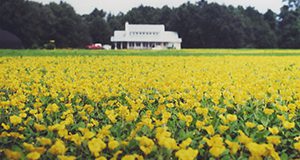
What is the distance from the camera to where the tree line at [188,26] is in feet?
174

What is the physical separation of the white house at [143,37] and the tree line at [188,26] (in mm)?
2639

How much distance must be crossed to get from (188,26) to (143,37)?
745 cm

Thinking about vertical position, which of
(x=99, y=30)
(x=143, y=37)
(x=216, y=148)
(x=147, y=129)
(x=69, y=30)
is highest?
(x=99, y=30)

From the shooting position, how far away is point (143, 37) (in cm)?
6612

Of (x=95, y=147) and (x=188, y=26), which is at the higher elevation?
(x=188, y=26)

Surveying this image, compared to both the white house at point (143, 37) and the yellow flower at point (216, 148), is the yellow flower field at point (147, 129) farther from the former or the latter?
the white house at point (143, 37)

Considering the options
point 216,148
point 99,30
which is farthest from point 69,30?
point 216,148

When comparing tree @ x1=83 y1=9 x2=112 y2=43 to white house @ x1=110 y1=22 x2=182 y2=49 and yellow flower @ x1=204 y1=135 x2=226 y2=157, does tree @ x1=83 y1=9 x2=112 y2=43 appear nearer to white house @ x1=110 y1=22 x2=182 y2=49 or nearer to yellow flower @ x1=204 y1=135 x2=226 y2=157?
white house @ x1=110 y1=22 x2=182 y2=49

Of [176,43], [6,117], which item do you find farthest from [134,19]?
[6,117]

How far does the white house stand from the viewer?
64.1 metres

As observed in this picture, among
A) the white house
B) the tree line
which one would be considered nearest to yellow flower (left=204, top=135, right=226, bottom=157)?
the tree line

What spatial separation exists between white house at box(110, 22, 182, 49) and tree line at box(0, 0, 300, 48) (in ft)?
8.66

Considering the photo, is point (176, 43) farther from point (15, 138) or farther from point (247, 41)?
point (15, 138)

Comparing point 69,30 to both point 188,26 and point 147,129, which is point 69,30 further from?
point 147,129
